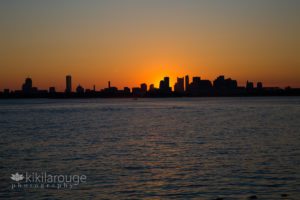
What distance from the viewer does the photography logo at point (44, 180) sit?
24.4 meters

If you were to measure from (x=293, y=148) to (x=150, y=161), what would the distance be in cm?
1335

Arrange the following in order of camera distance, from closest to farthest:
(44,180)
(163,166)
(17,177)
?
(44,180) → (17,177) → (163,166)

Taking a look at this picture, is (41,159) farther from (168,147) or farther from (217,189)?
(217,189)

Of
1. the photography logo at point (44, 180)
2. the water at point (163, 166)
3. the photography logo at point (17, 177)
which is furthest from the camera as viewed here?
the photography logo at point (17, 177)

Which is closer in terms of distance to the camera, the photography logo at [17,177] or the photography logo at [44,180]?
the photography logo at [44,180]

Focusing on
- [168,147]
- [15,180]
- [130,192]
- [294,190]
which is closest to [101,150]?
[168,147]

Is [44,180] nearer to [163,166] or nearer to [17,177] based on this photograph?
[17,177]

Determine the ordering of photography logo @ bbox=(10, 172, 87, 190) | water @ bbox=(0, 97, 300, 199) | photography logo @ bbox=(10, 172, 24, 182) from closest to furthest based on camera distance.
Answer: water @ bbox=(0, 97, 300, 199) < photography logo @ bbox=(10, 172, 87, 190) < photography logo @ bbox=(10, 172, 24, 182)

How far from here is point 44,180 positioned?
2588cm

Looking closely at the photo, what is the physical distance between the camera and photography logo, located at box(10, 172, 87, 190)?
80.0ft

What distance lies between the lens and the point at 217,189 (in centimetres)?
2348

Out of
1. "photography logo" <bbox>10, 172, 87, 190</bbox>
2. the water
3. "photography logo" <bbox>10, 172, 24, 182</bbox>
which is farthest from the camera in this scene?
"photography logo" <bbox>10, 172, 24, 182</bbox>

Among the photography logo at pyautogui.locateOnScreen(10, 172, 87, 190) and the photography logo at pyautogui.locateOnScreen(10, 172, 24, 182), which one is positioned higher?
the photography logo at pyautogui.locateOnScreen(10, 172, 24, 182)

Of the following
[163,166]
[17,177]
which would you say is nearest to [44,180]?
[17,177]
